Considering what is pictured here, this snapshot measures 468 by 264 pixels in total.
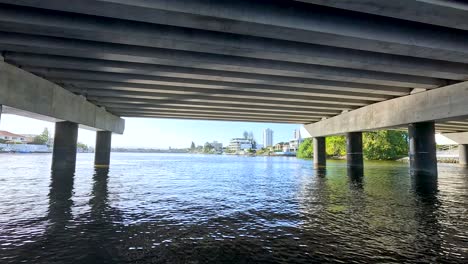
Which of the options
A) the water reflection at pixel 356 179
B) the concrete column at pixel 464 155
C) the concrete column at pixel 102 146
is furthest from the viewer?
the concrete column at pixel 464 155

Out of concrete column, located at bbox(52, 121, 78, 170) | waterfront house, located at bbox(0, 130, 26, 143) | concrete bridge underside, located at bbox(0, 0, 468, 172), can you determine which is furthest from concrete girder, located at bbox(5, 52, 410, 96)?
waterfront house, located at bbox(0, 130, 26, 143)

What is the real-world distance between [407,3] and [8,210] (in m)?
15.8

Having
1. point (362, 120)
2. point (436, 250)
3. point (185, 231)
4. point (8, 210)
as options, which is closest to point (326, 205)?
point (436, 250)

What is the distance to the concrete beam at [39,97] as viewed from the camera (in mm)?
16406

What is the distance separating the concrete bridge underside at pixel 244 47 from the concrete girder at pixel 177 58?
56 mm

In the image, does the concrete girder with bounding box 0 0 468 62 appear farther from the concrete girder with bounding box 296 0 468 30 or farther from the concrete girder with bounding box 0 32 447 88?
the concrete girder with bounding box 0 32 447 88

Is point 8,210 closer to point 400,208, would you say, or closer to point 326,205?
point 326,205

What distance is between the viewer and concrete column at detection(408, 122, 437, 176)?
79.6 feet

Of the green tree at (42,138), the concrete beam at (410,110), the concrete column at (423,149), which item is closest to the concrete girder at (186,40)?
the concrete beam at (410,110)

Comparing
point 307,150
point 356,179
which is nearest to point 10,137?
point 307,150

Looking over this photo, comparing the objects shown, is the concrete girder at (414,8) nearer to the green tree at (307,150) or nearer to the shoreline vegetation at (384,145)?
A: the shoreline vegetation at (384,145)

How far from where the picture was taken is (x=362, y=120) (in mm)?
29609

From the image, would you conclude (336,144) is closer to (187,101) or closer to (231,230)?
(187,101)

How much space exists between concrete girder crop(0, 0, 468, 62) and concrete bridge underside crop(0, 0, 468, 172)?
0.04 metres
